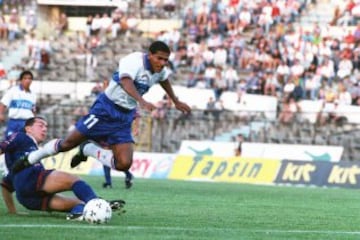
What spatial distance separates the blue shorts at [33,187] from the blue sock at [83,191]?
594mm

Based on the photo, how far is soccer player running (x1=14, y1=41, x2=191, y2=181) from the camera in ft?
55.9

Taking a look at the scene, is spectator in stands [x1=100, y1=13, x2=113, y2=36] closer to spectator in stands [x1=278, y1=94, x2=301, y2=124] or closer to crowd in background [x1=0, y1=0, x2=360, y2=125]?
crowd in background [x1=0, y1=0, x2=360, y2=125]

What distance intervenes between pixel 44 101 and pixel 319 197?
19.3 metres

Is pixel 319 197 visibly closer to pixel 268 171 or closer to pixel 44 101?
pixel 268 171

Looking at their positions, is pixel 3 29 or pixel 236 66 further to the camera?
pixel 3 29

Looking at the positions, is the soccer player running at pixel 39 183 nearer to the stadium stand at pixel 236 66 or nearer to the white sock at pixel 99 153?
the white sock at pixel 99 153

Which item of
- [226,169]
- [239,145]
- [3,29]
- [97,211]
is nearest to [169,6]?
[3,29]

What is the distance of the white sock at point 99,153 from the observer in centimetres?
1823

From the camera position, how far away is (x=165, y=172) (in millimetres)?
36344

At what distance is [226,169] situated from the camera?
35.3 meters

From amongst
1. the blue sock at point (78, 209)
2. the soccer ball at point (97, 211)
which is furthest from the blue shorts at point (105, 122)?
the soccer ball at point (97, 211)

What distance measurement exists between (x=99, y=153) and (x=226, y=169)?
A: 17206mm

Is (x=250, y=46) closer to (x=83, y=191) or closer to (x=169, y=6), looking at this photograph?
(x=169, y=6)

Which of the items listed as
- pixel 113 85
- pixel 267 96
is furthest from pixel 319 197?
pixel 267 96
